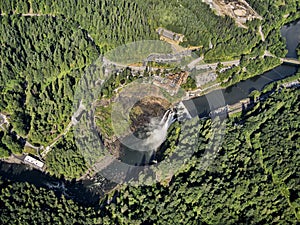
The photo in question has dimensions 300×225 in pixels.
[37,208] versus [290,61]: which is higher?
[290,61]

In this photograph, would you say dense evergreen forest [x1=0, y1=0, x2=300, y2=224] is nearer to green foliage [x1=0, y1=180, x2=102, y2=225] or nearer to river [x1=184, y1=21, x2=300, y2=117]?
green foliage [x1=0, y1=180, x2=102, y2=225]

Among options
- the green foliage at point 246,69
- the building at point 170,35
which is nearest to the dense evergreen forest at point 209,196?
the green foliage at point 246,69

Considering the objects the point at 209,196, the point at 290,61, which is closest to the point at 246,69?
the point at 290,61

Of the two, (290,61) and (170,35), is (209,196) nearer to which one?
(170,35)

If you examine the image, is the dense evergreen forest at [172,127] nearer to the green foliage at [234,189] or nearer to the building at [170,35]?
the green foliage at [234,189]

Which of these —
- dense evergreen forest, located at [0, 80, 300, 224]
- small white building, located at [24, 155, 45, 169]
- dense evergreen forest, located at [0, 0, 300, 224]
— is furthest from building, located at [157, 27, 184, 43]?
small white building, located at [24, 155, 45, 169]

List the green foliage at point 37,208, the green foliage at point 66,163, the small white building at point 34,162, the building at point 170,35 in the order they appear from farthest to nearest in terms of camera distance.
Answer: the building at point 170,35, the small white building at point 34,162, the green foliage at point 66,163, the green foliage at point 37,208

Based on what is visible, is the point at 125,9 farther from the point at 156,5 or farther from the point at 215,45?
the point at 215,45

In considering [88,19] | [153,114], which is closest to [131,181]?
[153,114]
